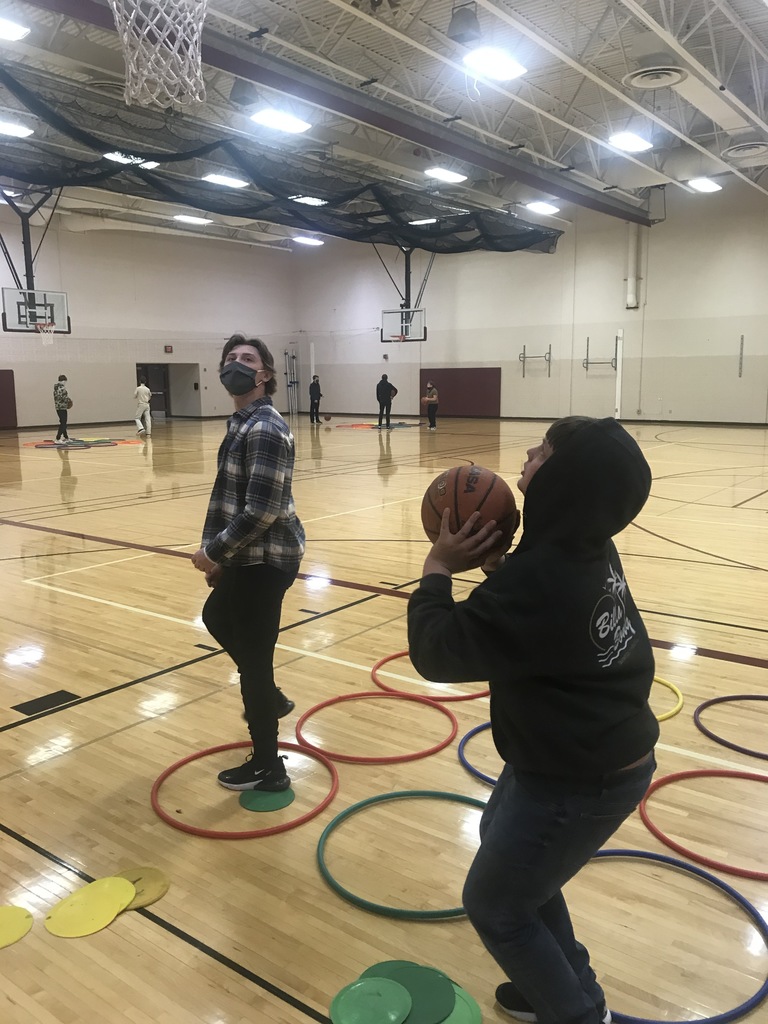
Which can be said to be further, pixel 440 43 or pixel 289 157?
pixel 289 157

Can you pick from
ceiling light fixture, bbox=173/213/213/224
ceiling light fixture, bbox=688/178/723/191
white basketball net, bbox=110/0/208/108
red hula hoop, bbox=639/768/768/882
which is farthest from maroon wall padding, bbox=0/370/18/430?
red hula hoop, bbox=639/768/768/882

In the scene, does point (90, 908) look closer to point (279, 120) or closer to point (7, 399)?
point (279, 120)

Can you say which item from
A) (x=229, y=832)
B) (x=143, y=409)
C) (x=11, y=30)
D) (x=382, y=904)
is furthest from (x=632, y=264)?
(x=382, y=904)

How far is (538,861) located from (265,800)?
6.45 ft

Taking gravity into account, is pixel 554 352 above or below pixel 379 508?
above

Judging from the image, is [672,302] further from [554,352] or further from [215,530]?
[215,530]

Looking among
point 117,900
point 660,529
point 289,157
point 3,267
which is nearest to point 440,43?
point 289,157

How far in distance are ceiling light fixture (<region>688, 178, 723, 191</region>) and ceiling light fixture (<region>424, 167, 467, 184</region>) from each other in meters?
5.85

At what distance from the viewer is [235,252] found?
31125 millimetres

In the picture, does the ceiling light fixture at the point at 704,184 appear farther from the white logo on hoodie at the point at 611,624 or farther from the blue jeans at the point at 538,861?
the blue jeans at the point at 538,861

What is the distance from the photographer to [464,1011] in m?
2.22

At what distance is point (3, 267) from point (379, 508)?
19128 millimetres

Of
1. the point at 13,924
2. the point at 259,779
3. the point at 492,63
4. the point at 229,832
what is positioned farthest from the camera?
the point at 492,63

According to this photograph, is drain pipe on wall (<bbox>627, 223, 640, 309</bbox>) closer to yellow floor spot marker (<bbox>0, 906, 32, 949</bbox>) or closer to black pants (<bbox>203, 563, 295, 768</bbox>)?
black pants (<bbox>203, 563, 295, 768</bbox>)
